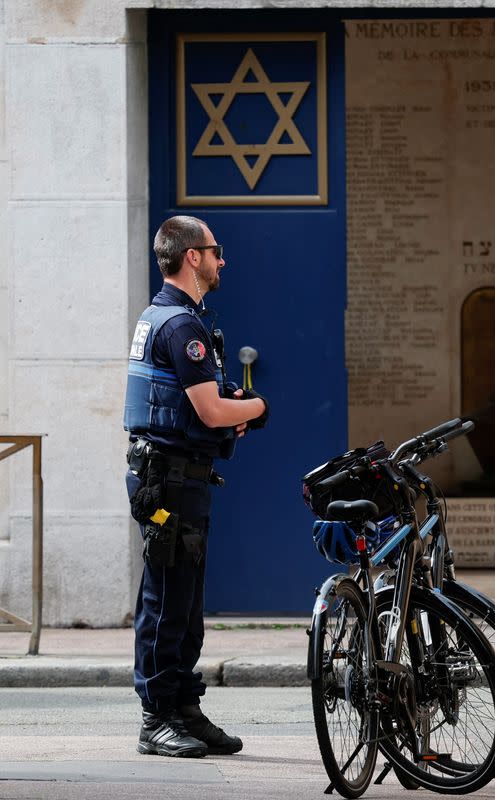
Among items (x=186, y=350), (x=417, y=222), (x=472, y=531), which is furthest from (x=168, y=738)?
(x=417, y=222)

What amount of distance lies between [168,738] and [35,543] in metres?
2.90

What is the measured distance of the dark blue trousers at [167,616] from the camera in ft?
19.9

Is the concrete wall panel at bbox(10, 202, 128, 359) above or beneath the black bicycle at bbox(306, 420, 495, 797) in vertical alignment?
above

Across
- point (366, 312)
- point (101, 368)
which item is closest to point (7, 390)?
point (101, 368)

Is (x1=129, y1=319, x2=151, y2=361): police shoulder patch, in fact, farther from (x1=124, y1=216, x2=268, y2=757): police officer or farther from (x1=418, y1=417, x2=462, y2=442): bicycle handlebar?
(x1=418, y1=417, x2=462, y2=442): bicycle handlebar

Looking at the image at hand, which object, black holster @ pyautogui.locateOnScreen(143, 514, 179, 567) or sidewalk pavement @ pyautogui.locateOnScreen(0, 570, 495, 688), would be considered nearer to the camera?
black holster @ pyautogui.locateOnScreen(143, 514, 179, 567)

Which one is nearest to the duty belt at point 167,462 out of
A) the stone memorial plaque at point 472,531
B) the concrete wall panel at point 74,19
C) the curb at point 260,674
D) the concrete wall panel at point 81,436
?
the curb at point 260,674

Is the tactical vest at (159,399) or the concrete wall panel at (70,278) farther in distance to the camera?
the concrete wall panel at (70,278)

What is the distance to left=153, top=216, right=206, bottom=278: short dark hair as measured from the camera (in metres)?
6.26

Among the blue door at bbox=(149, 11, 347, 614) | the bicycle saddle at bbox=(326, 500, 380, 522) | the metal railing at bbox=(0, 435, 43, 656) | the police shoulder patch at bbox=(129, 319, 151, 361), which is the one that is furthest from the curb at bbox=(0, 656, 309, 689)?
the bicycle saddle at bbox=(326, 500, 380, 522)

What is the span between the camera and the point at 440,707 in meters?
5.53

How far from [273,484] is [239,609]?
2.64 ft

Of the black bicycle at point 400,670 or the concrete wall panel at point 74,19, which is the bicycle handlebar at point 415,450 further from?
the concrete wall panel at point 74,19

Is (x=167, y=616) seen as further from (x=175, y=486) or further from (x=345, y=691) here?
(x=345, y=691)
